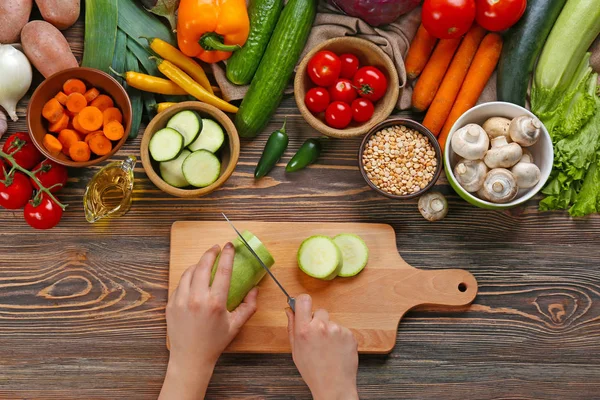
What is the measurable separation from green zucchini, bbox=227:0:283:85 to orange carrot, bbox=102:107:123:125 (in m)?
0.36

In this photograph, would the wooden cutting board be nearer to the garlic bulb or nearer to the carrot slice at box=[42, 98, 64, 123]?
the carrot slice at box=[42, 98, 64, 123]

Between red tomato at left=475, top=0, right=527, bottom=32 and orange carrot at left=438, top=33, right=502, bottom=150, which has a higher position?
red tomato at left=475, top=0, right=527, bottom=32

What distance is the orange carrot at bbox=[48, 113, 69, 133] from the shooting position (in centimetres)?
172

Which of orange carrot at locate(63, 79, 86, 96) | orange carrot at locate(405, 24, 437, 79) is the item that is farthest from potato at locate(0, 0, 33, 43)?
orange carrot at locate(405, 24, 437, 79)

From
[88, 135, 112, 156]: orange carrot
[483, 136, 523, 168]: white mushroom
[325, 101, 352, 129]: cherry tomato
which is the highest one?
[483, 136, 523, 168]: white mushroom

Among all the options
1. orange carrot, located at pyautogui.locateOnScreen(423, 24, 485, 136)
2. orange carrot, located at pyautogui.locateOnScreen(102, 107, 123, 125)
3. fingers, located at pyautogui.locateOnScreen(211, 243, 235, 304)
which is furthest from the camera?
orange carrot, located at pyautogui.locateOnScreen(423, 24, 485, 136)

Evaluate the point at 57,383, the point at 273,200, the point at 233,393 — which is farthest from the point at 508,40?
the point at 57,383

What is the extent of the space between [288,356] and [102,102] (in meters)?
0.96

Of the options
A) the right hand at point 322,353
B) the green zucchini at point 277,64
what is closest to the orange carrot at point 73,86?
the green zucchini at point 277,64

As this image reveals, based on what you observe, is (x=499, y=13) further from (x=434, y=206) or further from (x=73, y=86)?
(x=73, y=86)

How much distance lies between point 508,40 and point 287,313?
3.56ft

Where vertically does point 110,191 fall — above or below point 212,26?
below

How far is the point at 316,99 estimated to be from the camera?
70.9 inches

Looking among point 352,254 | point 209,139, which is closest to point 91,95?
point 209,139
